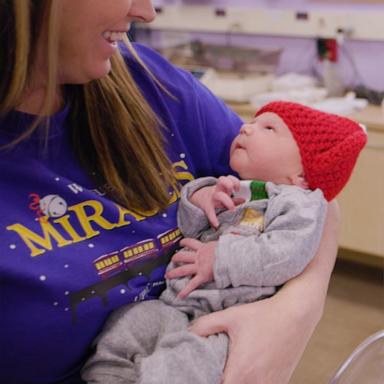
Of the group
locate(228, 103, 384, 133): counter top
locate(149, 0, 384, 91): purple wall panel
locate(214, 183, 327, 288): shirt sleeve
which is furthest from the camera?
locate(149, 0, 384, 91): purple wall panel

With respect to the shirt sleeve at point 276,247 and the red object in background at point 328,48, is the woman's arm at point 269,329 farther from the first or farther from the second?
the red object in background at point 328,48

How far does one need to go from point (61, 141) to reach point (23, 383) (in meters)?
0.43

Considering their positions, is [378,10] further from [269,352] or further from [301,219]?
[269,352]

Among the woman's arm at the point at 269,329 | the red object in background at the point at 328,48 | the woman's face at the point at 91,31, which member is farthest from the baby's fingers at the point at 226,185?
the red object in background at the point at 328,48

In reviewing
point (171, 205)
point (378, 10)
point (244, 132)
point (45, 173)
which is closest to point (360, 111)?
point (378, 10)

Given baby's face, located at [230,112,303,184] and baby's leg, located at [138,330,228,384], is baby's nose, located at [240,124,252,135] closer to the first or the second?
baby's face, located at [230,112,303,184]

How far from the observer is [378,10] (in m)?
3.14

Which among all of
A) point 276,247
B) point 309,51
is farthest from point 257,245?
point 309,51

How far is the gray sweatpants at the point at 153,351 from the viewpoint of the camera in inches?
39.1

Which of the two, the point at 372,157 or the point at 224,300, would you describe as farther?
the point at 372,157

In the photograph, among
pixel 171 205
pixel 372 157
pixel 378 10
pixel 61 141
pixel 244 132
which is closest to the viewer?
pixel 61 141

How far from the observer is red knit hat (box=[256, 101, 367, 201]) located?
1269 mm

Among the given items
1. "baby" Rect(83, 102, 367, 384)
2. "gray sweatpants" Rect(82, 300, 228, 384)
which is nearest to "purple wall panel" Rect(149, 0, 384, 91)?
"baby" Rect(83, 102, 367, 384)

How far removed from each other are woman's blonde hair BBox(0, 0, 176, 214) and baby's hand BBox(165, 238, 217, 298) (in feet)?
0.36
